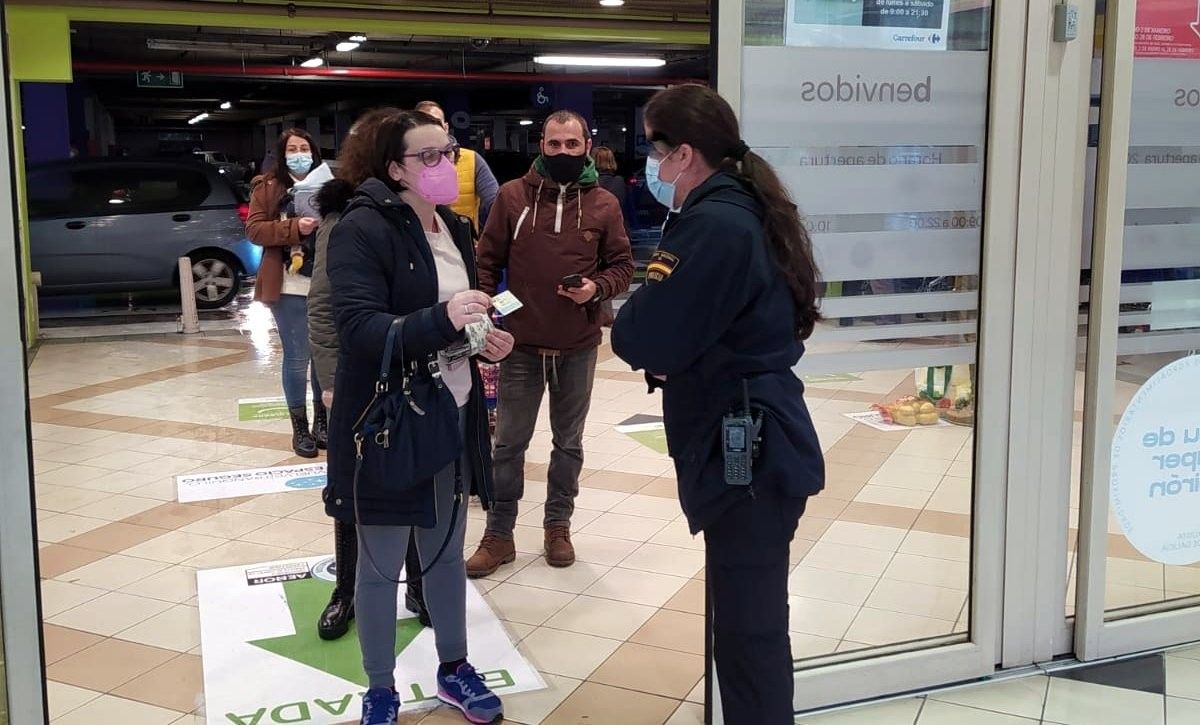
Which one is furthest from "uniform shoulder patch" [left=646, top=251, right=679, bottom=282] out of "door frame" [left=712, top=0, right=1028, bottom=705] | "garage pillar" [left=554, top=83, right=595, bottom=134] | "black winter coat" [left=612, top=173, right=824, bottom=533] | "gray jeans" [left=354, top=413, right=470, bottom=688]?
"garage pillar" [left=554, top=83, right=595, bottom=134]

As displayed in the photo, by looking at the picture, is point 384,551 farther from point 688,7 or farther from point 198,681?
point 688,7

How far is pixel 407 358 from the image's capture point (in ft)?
7.45

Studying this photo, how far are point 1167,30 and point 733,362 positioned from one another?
1712mm

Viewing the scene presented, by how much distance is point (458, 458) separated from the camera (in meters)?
2.50

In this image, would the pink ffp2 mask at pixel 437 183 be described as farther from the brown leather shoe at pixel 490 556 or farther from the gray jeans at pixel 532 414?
the brown leather shoe at pixel 490 556

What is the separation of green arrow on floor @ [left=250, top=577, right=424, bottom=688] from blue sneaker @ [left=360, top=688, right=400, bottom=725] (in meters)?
0.32

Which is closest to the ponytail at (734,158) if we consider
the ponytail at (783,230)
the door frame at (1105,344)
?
the ponytail at (783,230)

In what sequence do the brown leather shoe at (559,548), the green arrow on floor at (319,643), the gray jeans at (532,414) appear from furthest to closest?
the brown leather shoe at (559,548) → the gray jeans at (532,414) → the green arrow on floor at (319,643)

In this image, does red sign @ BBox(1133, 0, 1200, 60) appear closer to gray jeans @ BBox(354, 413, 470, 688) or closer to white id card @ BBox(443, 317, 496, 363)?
white id card @ BBox(443, 317, 496, 363)

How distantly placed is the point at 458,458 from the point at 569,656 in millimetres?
790

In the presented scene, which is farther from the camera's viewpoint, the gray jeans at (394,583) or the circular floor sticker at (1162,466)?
the circular floor sticker at (1162,466)

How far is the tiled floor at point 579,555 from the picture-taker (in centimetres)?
283

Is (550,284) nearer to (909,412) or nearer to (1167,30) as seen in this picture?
(1167,30)

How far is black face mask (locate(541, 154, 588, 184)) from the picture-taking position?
3.40 m
